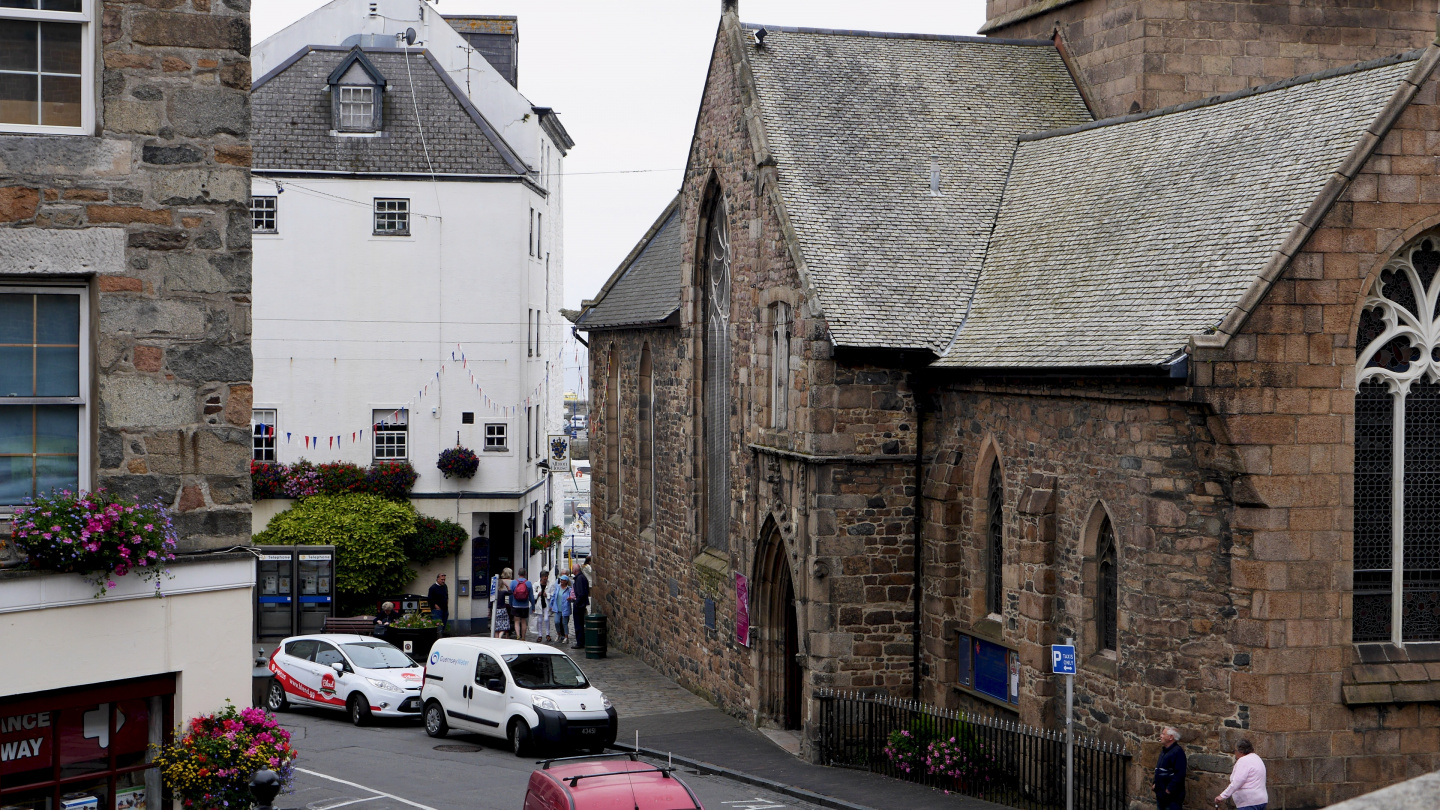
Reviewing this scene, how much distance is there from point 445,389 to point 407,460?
7.19 ft

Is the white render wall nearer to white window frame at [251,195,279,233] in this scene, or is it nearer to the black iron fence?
white window frame at [251,195,279,233]

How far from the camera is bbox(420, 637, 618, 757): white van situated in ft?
73.3

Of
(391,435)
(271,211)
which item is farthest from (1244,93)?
(271,211)

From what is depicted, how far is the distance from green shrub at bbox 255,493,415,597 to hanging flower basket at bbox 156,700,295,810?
2713 centimetres

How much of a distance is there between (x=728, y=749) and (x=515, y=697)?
3319mm

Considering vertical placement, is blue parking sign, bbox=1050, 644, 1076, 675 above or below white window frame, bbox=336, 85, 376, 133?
below

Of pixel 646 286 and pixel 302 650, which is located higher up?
pixel 646 286

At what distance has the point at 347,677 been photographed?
84.6 feet

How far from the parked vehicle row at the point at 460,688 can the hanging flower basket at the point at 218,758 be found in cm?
1104

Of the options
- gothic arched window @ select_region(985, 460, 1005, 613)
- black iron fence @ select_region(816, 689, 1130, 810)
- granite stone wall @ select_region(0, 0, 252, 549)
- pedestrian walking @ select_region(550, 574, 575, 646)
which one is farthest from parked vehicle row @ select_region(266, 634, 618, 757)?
granite stone wall @ select_region(0, 0, 252, 549)

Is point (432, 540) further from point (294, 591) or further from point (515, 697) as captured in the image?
point (515, 697)

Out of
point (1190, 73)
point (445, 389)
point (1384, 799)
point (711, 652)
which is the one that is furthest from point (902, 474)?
point (445, 389)

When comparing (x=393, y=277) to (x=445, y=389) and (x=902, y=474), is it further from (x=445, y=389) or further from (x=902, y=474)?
(x=902, y=474)

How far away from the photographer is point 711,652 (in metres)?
27.0
